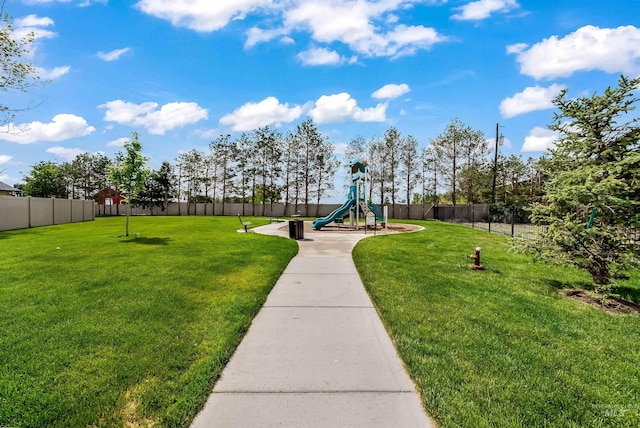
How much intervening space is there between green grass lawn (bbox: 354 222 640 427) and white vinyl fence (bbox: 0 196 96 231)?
72.3 feet

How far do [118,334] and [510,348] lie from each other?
→ 15.1ft

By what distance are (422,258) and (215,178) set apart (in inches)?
1768

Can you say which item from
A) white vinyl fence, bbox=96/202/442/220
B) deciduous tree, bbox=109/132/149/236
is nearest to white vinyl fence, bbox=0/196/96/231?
deciduous tree, bbox=109/132/149/236

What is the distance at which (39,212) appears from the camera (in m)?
21.8

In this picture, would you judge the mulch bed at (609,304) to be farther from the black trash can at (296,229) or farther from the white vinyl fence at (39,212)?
the white vinyl fence at (39,212)

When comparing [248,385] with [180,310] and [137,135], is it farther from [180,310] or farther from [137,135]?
[137,135]

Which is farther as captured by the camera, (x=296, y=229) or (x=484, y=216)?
(x=484, y=216)

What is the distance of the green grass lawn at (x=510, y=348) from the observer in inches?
104

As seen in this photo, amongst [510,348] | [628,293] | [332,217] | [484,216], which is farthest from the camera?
[484,216]

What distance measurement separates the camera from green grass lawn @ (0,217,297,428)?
263 centimetres

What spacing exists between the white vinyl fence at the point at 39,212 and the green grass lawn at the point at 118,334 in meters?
14.2

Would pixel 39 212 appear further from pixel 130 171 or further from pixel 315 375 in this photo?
pixel 315 375

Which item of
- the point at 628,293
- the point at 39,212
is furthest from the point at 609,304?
the point at 39,212

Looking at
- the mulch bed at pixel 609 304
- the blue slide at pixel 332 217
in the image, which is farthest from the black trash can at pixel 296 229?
the mulch bed at pixel 609 304
